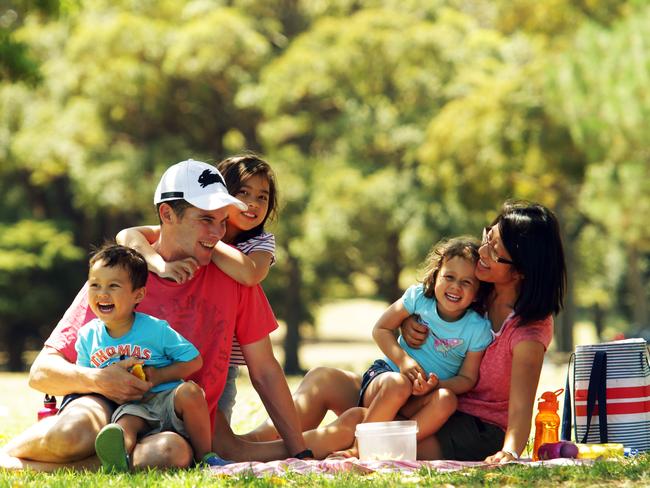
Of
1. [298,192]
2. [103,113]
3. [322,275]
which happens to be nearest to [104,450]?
[298,192]

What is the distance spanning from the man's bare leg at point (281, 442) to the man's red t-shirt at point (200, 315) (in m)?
0.22

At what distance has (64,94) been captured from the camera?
76.7 ft

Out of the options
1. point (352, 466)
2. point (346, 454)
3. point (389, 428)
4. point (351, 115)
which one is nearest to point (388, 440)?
point (389, 428)

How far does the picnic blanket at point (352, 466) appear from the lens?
488 centimetres

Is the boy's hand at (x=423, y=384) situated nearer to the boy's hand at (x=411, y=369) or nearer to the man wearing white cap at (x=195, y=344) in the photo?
the boy's hand at (x=411, y=369)

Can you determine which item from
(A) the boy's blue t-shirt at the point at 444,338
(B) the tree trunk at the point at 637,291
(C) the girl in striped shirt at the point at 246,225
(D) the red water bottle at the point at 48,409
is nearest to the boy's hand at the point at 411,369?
(A) the boy's blue t-shirt at the point at 444,338

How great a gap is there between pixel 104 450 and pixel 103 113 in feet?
59.9

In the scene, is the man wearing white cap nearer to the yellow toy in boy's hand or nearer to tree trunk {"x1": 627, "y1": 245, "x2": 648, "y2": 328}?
the yellow toy in boy's hand

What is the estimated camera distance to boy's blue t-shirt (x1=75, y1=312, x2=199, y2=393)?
4969mm

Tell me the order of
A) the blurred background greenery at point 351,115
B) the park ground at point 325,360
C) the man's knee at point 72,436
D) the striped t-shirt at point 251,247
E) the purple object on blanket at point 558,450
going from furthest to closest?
the blurred background greenery at point 351,115 < the park ground at point 325,360 < the striped t-shirt at point 251,247 < the purple object on blanket at point 558,450 < the man's knee at point 72,436

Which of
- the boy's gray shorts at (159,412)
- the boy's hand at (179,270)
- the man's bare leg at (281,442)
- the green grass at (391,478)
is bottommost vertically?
the green grass at (391,478)

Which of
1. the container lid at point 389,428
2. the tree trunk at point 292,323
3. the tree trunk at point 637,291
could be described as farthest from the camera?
the tree trunk at point 637,291

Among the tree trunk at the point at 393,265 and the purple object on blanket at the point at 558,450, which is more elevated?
the tree trunk at the point at 393,265

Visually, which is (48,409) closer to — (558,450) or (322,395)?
(322,395)
